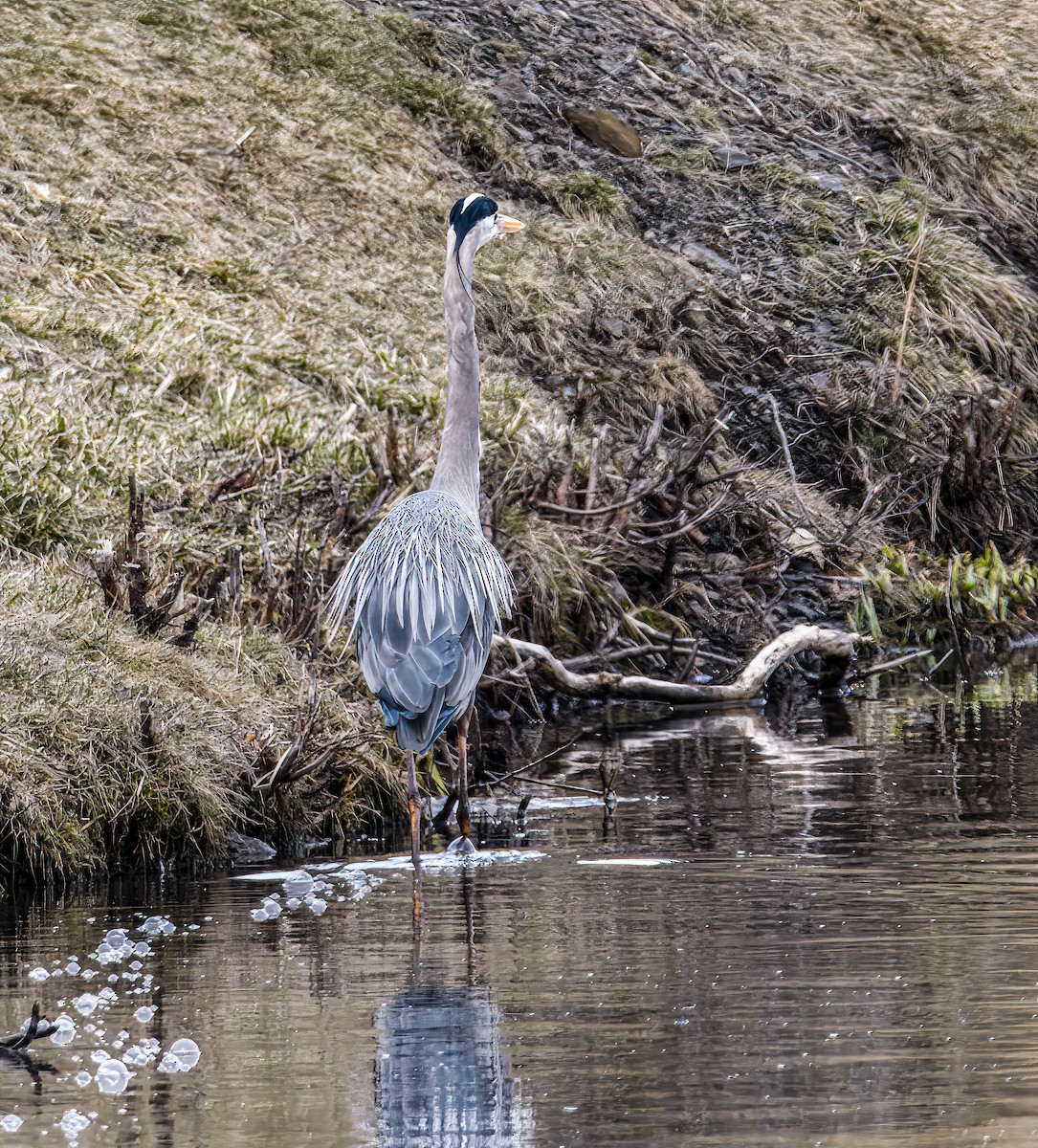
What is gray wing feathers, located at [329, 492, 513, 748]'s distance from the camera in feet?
24.9

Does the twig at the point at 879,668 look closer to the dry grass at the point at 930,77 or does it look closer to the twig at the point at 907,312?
the twig at the point at 907,312

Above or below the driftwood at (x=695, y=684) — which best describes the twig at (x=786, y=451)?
above

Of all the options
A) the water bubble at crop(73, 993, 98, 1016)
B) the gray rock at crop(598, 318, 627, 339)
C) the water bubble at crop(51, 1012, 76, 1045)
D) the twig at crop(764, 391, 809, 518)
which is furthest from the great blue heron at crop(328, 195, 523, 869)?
the gray rock at crop(598, 318, 627, 339)

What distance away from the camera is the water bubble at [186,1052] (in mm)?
4926

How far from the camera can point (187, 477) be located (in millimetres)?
12859

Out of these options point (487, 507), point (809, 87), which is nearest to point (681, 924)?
point (487, 507)

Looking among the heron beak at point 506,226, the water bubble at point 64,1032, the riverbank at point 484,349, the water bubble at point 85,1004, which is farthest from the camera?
the heron beak at point 506,226

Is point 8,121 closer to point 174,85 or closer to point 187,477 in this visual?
point 174,85

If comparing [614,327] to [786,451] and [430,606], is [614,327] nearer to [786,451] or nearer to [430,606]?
[786,451]

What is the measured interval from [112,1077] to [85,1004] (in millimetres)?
869

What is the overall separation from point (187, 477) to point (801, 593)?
528 cm

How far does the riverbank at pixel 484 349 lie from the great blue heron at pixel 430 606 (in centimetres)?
97

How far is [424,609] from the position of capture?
7.83 m

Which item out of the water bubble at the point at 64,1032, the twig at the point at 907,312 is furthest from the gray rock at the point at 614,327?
the water bubble at the point at 64,1032
